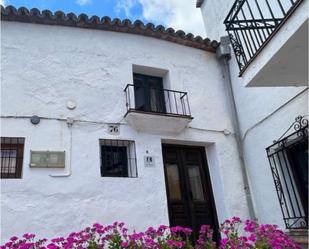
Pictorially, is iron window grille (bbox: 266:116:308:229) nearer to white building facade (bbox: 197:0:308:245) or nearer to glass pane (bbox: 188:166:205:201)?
white building facade (bbox: 197:0:308:245)

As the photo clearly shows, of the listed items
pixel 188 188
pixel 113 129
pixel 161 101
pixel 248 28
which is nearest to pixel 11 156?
pixel 113 129

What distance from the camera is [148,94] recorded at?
6523 mm

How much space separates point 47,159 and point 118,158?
1238 mm

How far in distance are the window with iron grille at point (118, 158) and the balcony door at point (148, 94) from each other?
93cm

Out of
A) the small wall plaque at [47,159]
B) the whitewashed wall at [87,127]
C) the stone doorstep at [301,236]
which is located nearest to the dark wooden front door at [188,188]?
the whitewashed wall at [87,127]

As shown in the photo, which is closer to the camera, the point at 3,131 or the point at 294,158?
the point at 3,131

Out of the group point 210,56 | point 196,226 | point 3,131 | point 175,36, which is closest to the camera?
point 3,131

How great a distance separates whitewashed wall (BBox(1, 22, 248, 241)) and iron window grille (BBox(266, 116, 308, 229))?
92 cm

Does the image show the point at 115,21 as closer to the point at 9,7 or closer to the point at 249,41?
the point at 9,7

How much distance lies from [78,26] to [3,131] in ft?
8.07

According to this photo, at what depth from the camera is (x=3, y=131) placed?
4.88 meters

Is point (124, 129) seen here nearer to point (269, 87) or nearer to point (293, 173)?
point (269, 87)

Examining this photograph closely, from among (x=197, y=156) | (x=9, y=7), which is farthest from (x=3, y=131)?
(x=197, y=156)

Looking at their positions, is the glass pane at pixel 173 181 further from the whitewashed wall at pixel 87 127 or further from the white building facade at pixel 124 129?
the whitewashed wall at pixel 87 127
